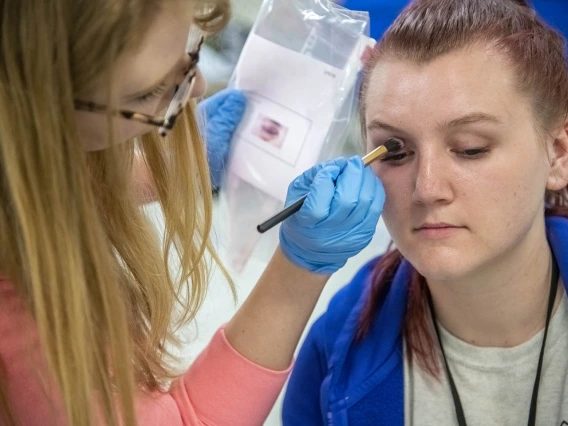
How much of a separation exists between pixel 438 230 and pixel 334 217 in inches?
5.7

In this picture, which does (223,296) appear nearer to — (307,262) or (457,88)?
(307,262)

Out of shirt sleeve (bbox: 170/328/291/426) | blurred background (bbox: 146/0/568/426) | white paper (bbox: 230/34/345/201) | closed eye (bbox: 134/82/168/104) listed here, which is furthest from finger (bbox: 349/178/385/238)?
blurred background (bbox: 146/0/568/426)

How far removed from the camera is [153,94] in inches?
25.9

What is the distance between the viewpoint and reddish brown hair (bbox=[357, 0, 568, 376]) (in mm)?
855

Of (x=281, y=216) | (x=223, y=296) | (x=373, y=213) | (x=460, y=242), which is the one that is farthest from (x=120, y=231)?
(x=223, y=296)

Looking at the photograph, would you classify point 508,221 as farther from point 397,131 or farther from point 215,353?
point 215,353

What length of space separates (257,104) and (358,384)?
62 centimetres

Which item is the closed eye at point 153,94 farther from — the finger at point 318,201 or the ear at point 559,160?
the ear at point 559,160

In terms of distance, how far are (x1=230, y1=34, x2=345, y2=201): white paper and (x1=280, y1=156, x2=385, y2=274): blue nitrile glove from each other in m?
0.43

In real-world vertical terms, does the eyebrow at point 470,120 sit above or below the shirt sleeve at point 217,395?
above

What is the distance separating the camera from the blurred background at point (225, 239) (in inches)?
57.2

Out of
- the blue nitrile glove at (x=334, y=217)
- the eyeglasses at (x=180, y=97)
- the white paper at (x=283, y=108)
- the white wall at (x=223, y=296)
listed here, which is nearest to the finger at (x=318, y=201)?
the blue nitrile glove at (x=334, y=217)

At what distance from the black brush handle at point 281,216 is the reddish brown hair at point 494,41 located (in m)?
0.22

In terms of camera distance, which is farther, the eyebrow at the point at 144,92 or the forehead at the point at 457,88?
the forehead at the point at 457,88
